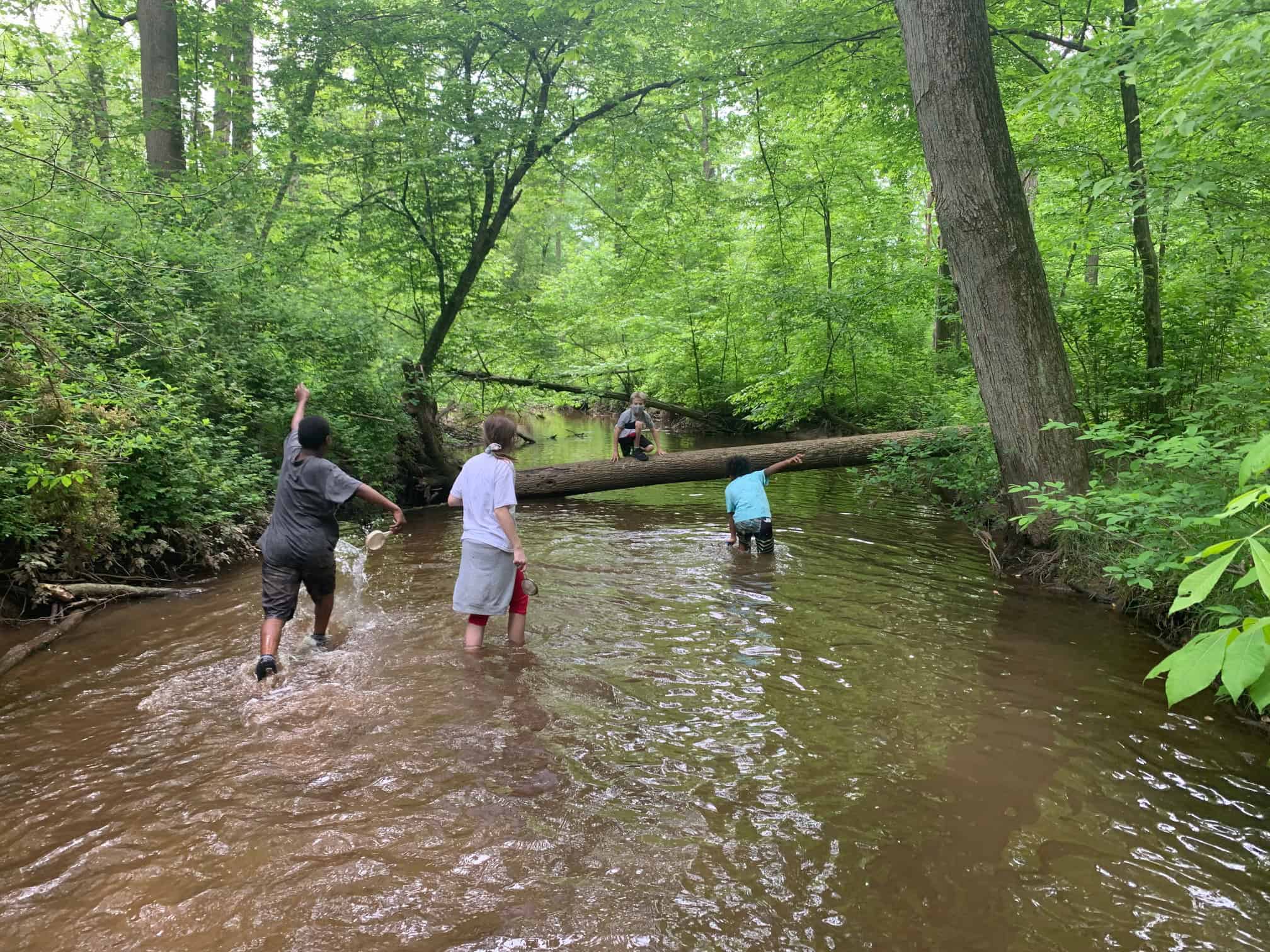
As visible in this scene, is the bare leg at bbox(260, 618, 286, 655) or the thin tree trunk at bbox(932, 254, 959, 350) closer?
the bare leg at bbox(260, 618, 286, 655)

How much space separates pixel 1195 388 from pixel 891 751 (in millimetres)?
6501

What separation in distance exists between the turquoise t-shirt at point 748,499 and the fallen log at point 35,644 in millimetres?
6490

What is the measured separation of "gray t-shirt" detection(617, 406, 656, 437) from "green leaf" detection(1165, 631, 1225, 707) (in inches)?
419

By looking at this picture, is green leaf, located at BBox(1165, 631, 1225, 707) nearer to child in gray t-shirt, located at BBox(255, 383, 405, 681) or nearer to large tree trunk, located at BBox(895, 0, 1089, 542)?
child in gray t-shirt, located at BBox(255, 383, 405, 681)

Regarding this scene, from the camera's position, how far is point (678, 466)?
12.1 m

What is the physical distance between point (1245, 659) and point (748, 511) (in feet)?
22.2

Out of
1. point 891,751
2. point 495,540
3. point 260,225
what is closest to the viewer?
point 891,751

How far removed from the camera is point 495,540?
524 centimetres

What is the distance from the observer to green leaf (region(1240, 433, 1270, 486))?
5.05ft

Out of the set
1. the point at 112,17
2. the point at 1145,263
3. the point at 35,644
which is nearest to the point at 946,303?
the point at 1145,263

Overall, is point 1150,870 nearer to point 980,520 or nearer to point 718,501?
point 980,520

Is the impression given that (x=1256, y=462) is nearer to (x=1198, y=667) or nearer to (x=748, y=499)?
Answer: (x=1198, y=667)

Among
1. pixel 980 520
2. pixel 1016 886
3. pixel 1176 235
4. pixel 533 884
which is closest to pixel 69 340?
pixel 533 884

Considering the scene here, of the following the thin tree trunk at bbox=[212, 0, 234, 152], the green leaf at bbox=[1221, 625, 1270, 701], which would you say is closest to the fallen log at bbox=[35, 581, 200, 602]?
the green leaf at bbox=[1221, 625, 1270, 701]
